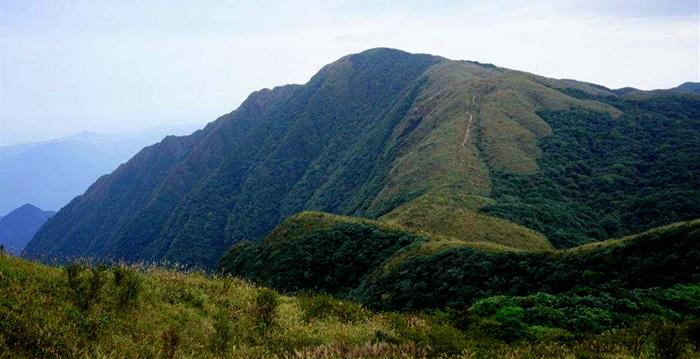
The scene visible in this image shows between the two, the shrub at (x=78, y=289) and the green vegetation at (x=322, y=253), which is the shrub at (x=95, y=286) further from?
the green vegetation at (x=322, y=253)

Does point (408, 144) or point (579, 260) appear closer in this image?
point (579, 260)

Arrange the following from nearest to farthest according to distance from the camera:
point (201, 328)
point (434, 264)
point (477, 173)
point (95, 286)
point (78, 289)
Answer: point (78, 289), point (95, 286), point (201, 328), point (434, 264), point (477, 173)

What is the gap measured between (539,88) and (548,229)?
69650mm

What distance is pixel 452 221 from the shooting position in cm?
5394

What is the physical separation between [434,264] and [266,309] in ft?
87.3

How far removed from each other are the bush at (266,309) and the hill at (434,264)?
2.37m

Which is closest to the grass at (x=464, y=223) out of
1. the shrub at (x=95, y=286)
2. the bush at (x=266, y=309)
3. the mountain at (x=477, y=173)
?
the mountain at (x=477, y=173)

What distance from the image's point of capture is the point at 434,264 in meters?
35.2

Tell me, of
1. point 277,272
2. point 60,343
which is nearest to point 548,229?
point 277,272

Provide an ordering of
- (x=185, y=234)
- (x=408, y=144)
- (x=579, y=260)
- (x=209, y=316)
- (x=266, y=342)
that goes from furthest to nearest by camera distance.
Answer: (x=185, y=234), (x=408, y=144), (x=579, y=260), (x=209, y=316), (x=266, y=342)

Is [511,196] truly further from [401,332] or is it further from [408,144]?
[401,332]

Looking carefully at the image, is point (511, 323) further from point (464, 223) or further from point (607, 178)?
point (607, 178)

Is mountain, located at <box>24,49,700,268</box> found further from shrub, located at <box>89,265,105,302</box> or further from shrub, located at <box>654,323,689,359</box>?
shrub, located at <box>654,323,689,359</box>

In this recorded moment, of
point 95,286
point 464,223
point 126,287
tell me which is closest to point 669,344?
point 126,287
